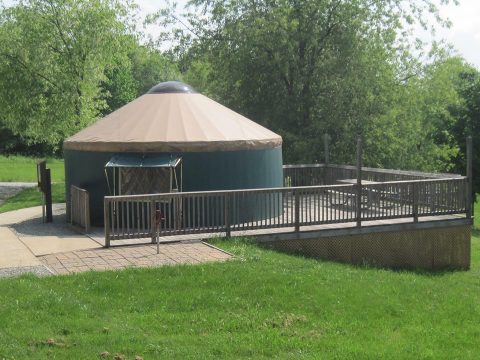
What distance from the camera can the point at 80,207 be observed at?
12133mm

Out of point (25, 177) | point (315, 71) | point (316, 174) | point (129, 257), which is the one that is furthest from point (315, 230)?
point (25, 177)

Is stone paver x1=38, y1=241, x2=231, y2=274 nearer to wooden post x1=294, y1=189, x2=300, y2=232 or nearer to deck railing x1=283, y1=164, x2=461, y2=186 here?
wooden post x1=294, y1=189, x2=300, y2=232

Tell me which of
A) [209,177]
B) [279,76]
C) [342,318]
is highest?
[279,76]

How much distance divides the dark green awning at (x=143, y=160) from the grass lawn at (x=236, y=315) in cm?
313

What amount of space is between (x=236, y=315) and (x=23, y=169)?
103ft

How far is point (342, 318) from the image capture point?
7.30m

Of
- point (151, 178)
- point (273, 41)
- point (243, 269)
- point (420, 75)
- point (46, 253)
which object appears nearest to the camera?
point (243, 269)

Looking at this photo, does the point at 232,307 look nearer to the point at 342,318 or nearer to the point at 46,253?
the point at 342,318

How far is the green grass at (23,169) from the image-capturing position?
3048 centimetres

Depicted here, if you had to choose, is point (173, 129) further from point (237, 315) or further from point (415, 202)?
point (237, 315)

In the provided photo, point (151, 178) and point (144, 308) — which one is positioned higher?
point (151, 178)

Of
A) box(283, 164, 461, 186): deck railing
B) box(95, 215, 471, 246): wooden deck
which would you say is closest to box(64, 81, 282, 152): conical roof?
box(95, 215, 471, 246): wooden deck

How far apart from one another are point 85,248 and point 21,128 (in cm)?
1567

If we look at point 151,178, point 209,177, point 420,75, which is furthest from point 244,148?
point 420,75
